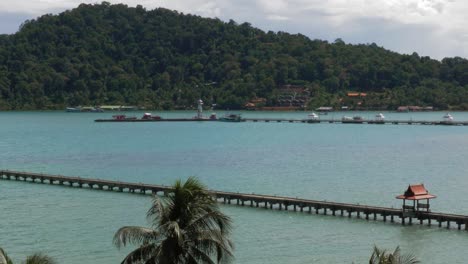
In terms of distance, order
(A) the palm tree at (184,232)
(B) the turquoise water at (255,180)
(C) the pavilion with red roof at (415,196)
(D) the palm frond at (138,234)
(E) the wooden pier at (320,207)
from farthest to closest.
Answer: (C) the pavilion with red roof at (415,196)
(E) the wooden pier at (320,207)
(B) the turquoise water at (255,180)
(D) the palm frond at (138,234)
(A) the palm tree at (184,232)

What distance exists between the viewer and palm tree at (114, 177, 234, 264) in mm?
19719

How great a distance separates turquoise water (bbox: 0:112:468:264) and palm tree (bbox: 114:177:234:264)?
18.2m

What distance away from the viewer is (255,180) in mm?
68875

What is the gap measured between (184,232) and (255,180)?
49.1 metres

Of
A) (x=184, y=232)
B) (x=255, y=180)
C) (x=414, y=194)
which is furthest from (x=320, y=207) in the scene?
(x=184, y=232)

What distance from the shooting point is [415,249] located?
40.3m

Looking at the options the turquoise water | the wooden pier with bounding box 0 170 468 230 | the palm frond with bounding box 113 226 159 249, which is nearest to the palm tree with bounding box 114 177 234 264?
the palm frond with bounding box 113 226 159 249

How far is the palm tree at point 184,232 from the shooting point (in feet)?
64.7

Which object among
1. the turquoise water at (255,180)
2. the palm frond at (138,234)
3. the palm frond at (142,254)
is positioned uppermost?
the palm frond at (138,234)

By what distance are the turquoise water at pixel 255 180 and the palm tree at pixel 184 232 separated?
59.6 ft

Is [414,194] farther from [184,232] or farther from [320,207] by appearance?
[184,232]

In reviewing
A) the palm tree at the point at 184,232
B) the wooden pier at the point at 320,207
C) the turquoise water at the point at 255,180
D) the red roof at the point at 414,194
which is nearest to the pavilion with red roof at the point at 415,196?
the red roof at the point at 414,194

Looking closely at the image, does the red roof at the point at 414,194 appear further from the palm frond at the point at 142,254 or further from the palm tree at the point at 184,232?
the palm frond at the point at 142,254

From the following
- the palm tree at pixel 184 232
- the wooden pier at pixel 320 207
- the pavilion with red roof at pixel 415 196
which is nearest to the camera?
the palm tree at pixel 184 232
